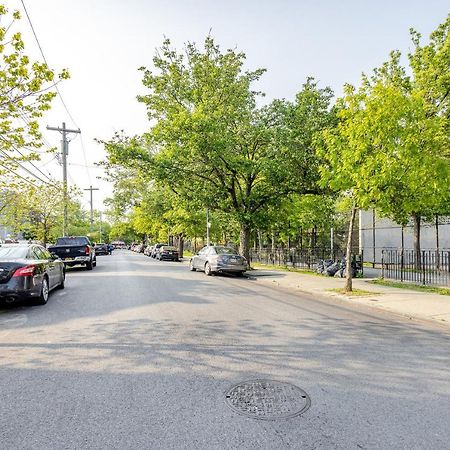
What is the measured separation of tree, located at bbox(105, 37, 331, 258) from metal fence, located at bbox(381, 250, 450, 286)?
18.8 feet

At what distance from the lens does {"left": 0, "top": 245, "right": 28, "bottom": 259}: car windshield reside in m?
9.10

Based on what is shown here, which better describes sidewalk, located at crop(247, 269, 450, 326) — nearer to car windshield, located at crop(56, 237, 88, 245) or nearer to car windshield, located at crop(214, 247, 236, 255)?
car windshield, located at crop(214, 247, 236, 255)

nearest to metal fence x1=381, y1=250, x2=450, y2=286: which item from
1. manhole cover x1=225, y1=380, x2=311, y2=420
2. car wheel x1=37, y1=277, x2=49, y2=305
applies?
manhole cover x1=225, y1=380, x2=311, y2=420

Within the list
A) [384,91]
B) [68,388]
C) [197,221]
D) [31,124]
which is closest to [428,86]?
[384,91]

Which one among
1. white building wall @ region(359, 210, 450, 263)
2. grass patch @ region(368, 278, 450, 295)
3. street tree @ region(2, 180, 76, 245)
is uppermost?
street tree @ region(2, 180, 76, 245)

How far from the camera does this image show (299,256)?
890 inches

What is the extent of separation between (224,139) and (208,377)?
1510 centimetres

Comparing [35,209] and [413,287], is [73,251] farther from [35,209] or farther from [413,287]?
[413,287]

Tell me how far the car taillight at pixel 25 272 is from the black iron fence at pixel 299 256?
1536 centimetres

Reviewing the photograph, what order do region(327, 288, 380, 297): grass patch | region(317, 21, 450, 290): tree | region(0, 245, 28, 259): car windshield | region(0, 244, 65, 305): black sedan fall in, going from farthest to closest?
1. region(327, 288, 380, 297): grass patch
2. region(317, 21, 450, 290): tree
3. region(0, 245, 28, 259): car windshield
4. region(0, 244, 65, 305): black sedan

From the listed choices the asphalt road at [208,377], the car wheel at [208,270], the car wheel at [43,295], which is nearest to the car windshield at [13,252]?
the car wheel at [43,295]

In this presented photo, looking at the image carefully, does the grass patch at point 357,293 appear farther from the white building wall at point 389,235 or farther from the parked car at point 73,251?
the parked car at point 73,251

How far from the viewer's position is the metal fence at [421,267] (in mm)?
13320

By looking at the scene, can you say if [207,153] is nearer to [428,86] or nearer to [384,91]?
[384,91]
